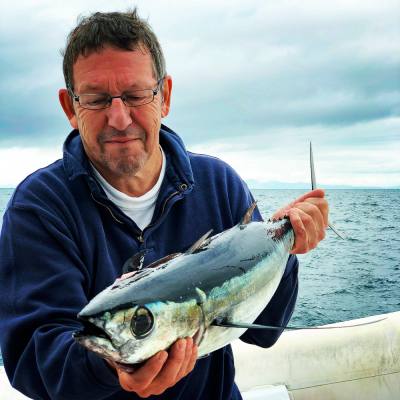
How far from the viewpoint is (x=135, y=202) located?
Answer: 2752 millimetres

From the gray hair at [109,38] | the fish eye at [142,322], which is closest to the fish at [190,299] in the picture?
the fish eye at [142,322]

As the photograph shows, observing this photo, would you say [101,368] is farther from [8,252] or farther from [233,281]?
[8,252]

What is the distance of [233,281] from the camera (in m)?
2.01

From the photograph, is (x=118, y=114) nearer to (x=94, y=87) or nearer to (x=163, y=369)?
(x=94, y=87)

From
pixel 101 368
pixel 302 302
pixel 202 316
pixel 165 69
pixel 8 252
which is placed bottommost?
pixel 302 302

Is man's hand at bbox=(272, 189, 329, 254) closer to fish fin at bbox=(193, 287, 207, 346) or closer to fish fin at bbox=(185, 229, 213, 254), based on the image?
fish fin at bbox=(185, 229, 213, 254)

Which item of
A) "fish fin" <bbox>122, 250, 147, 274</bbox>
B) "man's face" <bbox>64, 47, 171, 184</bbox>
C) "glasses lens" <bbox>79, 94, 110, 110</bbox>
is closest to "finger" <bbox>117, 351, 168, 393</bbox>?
"fish fin" <bbox>122, 250, 147, 274</bbox>

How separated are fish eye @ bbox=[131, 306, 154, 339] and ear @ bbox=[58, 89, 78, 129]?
1.56m

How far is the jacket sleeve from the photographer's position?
2.00 meters

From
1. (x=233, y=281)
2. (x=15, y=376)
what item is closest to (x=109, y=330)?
(x=233, y=281)

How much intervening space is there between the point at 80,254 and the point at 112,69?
896mm

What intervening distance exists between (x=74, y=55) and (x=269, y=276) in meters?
1.44

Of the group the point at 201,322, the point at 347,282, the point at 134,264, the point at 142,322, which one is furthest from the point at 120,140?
the point at 347,282

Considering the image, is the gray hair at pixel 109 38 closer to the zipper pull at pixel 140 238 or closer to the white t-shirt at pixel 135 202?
the white t-shirt at pixel 135 202
